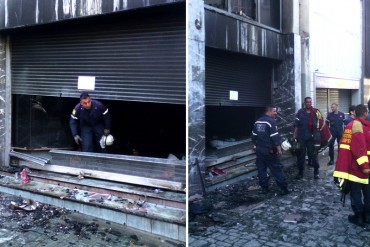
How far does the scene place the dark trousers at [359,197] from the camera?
3.16m

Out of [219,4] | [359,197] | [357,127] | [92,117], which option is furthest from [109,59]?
[359,197]

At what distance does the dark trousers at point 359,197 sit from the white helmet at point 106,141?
293 centimetres

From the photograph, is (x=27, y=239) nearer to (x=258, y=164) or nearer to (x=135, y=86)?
(x=135, y=86)

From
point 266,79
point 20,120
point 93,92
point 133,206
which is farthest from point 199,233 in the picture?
point 20,120

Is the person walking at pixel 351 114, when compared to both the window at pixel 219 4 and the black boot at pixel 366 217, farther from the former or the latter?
the window at pixel 219 4

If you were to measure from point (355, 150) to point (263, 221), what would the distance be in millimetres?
1611

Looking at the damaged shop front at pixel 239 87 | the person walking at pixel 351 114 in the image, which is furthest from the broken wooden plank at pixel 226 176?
the person walking at pixel 351 114

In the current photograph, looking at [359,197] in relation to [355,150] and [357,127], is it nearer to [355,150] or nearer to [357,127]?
[355,150]

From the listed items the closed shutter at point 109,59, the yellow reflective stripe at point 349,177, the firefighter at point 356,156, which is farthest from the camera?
the closed shutter at point 109,59

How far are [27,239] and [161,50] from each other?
248 cm

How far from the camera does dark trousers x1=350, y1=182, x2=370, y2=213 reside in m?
3.16

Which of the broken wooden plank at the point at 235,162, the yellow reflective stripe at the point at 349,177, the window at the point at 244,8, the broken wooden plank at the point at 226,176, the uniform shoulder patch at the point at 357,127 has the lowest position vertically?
the yellow reflective stripe at the point at 349,177

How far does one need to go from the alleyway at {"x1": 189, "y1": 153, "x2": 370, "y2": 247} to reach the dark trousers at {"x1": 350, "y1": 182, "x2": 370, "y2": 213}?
0.88 metres

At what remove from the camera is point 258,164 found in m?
2.20
